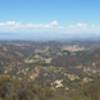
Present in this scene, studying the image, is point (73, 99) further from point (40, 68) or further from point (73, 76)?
point (40, 68)

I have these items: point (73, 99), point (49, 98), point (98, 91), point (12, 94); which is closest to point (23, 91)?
point (12, 94)

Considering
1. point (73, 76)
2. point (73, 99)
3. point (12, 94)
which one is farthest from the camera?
point (73, 76)

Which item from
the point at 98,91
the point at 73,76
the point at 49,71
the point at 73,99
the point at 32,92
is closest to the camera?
the point at 32,92

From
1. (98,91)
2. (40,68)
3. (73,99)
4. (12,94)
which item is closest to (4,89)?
(12,94)

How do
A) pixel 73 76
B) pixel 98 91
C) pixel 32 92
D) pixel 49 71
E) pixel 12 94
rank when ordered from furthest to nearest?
pixel 49 71, pixel 73 76, pixel 98 91, pixel 32 92, pixel 12 94

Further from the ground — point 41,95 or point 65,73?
point 41,95

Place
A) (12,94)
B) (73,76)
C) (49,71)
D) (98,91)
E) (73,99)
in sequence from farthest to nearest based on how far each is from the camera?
(49,71) < (73,76) < (98,91) < (73,99) < (12,94)

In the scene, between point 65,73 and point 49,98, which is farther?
point 65,73

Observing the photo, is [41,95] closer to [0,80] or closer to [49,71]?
[0,80]

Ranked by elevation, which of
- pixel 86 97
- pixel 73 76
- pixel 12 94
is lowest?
pixel 73 76
